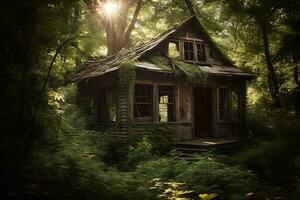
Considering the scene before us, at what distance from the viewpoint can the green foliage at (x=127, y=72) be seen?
493 inches

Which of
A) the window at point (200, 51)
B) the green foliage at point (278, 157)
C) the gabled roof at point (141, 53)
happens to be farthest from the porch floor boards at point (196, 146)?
the window at point (200, 51)

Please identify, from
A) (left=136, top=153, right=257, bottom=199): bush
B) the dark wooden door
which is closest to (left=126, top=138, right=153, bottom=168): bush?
(left=136, top=153, right=257, bottom=199): bush

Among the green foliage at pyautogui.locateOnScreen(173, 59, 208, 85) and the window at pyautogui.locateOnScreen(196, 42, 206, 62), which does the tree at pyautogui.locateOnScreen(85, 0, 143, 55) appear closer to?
the window at pyautogui.locateOnScreen(196, 42, 206, 62)

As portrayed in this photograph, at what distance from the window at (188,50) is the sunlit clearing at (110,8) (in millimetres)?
7639

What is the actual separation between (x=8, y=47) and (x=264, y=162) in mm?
7289

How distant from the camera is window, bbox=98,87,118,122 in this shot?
15611 mm

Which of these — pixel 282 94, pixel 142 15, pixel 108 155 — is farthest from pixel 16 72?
pixel 142 15

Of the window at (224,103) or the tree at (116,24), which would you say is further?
the tree at (116,24)

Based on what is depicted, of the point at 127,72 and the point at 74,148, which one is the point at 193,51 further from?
the point at 74,148

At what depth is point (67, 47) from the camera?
7.05 metres

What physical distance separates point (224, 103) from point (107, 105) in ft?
20.2

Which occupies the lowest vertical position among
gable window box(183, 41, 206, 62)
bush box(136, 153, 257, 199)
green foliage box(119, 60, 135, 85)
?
bush box(136, 153, 257, 199)

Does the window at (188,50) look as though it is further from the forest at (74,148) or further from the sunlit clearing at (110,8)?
the sunlit clearing at (110,8)

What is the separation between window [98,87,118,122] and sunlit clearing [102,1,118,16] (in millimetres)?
7533
